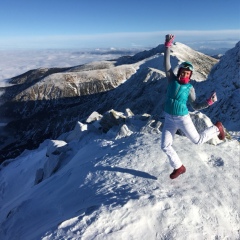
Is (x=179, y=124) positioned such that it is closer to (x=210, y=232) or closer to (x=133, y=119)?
(x=210, y=232)

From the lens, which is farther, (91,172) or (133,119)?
(133,119)

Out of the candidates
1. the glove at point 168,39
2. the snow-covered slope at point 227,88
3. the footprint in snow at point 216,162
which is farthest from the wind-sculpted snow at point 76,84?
the glove at point 168,39

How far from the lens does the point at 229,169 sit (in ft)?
38.9

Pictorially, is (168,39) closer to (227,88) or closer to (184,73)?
(184,73)

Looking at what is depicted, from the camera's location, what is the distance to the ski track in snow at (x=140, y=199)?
27.4ft

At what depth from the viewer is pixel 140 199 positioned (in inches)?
363

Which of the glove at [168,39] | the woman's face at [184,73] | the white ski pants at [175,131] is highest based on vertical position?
the glove at [168,39]

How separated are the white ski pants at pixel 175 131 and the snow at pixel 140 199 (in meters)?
1.04

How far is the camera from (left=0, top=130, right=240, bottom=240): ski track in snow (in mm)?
8344

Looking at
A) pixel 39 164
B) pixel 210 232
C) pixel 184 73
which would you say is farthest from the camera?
pixel 39 164

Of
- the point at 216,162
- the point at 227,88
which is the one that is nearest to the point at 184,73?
the point at 216,162

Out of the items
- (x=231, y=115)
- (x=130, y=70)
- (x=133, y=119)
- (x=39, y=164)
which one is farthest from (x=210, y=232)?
(x=130, y=70)

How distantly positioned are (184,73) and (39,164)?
22.1 meters

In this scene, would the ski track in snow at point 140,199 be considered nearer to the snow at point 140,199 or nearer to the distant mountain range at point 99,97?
the snow at point 140,199
